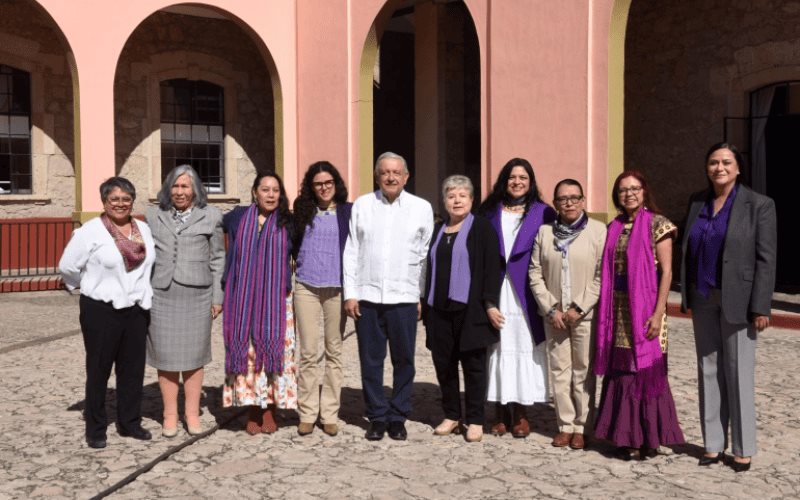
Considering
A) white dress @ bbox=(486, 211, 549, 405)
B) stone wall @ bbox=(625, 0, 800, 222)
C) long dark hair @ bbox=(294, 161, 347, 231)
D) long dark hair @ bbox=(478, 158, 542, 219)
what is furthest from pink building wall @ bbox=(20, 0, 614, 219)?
long dark hair @ bbox=(294, 161, 347, 231)

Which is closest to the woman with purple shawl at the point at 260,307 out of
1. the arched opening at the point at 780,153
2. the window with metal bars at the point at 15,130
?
the arched opening at the point at 780,153

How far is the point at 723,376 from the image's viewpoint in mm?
4199

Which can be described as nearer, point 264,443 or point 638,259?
point 638,259

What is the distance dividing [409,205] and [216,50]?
9979mm

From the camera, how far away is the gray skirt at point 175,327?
471 centimetres

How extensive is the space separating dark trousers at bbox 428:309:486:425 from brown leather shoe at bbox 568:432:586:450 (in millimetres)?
485

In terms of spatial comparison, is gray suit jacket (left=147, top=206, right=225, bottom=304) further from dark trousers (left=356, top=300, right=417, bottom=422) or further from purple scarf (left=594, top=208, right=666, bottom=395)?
purple scarf (left=594, top=208, right=666, bottom=395)

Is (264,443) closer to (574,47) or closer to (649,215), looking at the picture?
(649,215)

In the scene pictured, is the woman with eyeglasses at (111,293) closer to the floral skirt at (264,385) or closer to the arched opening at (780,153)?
the floral skirt at (264,385)

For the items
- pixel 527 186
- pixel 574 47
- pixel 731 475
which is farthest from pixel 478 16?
pixel 731 475

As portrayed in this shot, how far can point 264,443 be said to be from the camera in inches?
183

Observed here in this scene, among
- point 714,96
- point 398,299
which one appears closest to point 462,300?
point 398,299

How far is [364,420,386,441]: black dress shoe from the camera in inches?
185

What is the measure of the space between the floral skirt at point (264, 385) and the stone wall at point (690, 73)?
767 cm
